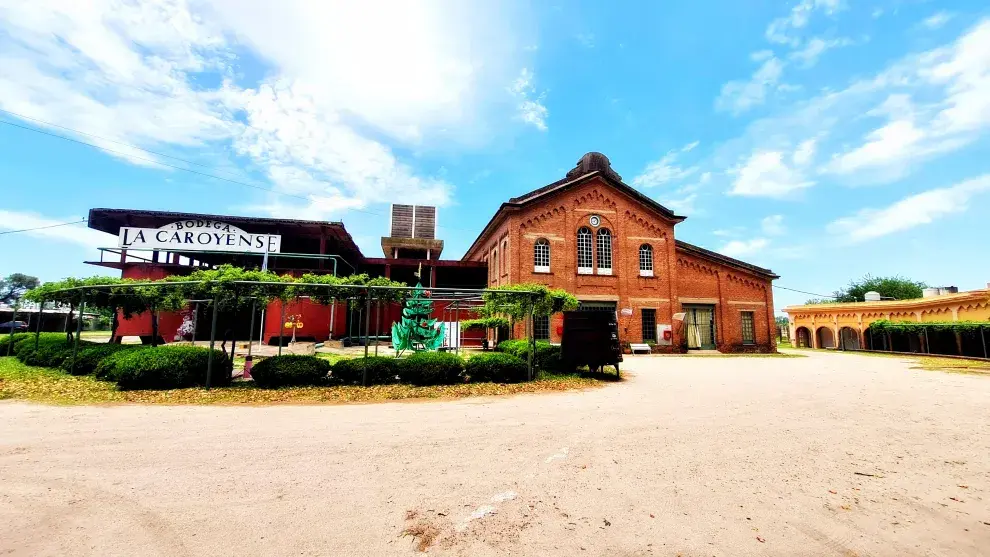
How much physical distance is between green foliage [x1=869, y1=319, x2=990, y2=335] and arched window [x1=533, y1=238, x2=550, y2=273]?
79.8ft

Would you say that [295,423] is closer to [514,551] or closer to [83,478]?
[83,478]

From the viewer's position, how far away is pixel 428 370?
10875 mm

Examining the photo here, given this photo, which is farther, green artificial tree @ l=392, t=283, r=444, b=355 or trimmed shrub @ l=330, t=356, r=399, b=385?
green artificial tree @ l=392, t=283, r=444, b=355

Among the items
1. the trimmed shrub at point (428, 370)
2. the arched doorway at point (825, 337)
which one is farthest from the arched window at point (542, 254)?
the arched doorway at point (825, 337)

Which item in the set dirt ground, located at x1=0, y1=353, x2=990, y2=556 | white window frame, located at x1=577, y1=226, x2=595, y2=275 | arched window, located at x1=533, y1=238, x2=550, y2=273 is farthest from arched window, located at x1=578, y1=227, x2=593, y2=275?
dirt ground, located at x1=0, y1=353, x2=990, y2=556

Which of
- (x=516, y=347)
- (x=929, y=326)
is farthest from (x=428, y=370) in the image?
(x=929, y=326)

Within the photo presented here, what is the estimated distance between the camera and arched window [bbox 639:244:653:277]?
87.0ft

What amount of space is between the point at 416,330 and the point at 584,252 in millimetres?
13393

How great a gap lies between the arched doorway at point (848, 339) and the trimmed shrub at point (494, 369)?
36795mm

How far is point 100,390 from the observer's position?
962 centimetres

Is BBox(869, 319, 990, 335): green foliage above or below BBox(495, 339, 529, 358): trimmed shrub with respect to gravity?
above

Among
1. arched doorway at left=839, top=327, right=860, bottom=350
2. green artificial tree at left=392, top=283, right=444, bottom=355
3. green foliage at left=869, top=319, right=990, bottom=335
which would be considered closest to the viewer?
green artificial tree at left=392, top=283, right=444, bottom=355

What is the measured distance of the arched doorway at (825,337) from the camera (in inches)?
1448

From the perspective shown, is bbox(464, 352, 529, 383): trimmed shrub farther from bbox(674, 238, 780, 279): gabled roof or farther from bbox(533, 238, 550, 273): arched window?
bbox(674, 238, 780, 279): gabled roof
